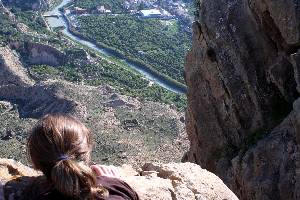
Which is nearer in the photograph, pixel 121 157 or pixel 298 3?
pixel 298 3

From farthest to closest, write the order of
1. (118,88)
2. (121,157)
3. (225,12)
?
(118,88) < (121,157) < (225,12)

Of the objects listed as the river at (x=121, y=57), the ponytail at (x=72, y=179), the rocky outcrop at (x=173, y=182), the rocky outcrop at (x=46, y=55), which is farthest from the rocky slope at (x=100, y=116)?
the ponytail at (x=72, y=179)

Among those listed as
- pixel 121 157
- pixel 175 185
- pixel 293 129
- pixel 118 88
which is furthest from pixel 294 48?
pixel 118 88

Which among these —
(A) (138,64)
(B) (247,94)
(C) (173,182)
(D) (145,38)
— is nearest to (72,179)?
(C) (173,182)

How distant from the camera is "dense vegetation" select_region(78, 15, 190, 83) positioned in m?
79.2

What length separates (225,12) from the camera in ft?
68.6

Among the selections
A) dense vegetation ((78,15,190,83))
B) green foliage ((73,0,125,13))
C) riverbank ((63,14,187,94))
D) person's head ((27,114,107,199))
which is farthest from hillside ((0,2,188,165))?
person's head ((27,114,107,199))

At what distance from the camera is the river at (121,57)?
2790 inches

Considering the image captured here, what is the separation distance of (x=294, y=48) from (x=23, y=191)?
13.6 meters

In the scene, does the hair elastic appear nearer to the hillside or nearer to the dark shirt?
the dark shirt

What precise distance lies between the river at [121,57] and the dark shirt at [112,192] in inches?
2506

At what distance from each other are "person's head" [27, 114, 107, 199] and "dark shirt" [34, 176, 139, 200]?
5.0 inches

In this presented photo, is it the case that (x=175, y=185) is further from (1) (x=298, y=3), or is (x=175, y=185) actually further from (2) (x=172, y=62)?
(2) (x=172, y=62)

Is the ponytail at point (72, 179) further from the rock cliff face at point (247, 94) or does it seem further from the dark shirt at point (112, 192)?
the rock cliff face at point (247, 94)
